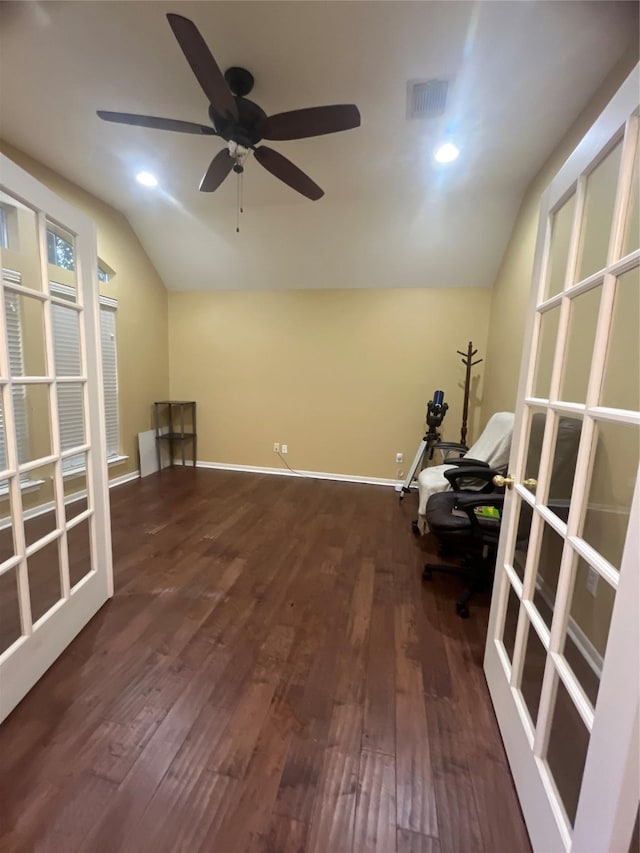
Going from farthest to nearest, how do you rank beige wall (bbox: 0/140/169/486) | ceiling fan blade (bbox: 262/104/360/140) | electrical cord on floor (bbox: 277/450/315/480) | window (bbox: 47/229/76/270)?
electrical cord on floor (bbox: 277/450/315/480) < beige wall (bbox: 0/140/169/486) < ceiling fan blade (bbox: 262/104/360/140) < window (bbox: 47/229/76/270)

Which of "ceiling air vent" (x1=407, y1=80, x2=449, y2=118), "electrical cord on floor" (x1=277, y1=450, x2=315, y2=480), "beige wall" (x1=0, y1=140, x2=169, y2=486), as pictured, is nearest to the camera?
"ceiling air vent" (x1=407, y1=80, x2=449, y2=118)

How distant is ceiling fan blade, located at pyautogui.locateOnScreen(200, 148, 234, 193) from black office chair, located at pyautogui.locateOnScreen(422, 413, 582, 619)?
7.07ft

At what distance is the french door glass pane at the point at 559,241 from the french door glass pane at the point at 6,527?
2.09 m

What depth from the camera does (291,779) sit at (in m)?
1.14

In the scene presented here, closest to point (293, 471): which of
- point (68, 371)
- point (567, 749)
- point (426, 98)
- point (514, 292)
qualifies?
point (514, 292)

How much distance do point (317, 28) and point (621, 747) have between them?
268 centimetres

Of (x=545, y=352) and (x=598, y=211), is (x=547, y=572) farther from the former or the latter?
(x=598, y=211)

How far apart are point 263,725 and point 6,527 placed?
3.95 feet

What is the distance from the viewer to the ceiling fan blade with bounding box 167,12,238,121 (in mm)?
1325

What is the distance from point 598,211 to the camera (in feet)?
3.42

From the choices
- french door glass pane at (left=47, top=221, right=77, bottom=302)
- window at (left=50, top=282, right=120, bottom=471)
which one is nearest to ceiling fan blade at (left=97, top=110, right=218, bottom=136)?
french door glass pane at (left=47, top=221, right=77, bottom=302)

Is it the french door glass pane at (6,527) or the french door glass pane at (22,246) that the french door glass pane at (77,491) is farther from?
the french door glass pane at (22,246)

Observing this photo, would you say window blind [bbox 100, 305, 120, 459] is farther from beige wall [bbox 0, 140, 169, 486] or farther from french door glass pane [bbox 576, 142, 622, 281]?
french door glass pane [bbox 576, 142, 622, 281]

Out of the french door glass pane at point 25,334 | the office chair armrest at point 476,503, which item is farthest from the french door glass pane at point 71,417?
the office chair armrest at point 476,503
